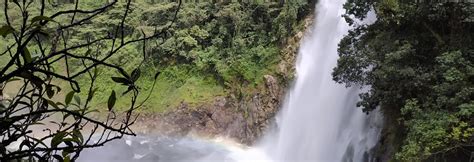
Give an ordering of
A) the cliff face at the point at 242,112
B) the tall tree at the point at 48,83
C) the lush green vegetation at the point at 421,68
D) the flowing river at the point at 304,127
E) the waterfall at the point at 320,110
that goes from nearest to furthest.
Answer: the tall tree at the point at 48,83
the lush green vegetation at the point at 421,68
the waterfall at the point at 320,110
the flowing river at the point at 304,127
the cliff face at the point at 242,112

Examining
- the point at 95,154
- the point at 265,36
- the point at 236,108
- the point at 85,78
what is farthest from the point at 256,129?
the point at 85,78

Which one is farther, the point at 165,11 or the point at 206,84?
the point at 165,11

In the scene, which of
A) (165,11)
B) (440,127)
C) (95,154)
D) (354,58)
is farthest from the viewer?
(165,11)

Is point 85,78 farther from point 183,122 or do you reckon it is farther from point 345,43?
point 345,43

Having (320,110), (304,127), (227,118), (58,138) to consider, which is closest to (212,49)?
(227,118)

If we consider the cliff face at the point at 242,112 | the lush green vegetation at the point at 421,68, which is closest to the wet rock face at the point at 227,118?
the cliff face at the point at 242,112

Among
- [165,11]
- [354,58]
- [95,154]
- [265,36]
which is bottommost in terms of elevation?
[95,154]

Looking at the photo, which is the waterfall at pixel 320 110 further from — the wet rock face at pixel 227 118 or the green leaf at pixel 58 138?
the green leaf at pixel 58 138
